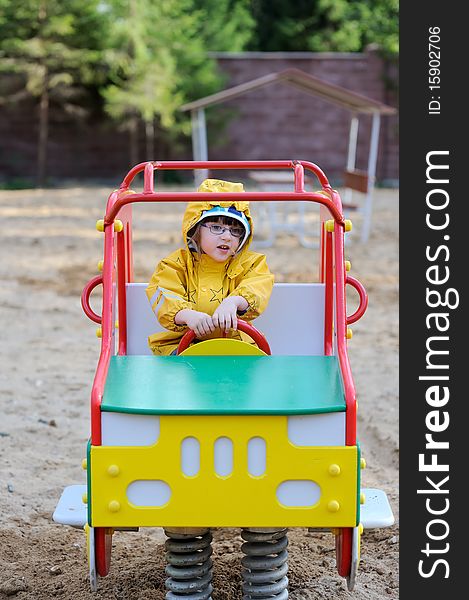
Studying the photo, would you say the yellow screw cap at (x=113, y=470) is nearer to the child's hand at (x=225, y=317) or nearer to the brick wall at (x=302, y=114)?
the child's hand at (x=225, y=317)

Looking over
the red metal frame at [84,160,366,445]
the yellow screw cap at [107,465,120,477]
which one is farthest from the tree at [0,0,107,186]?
the yellow screw cap at [107,465,120,477]

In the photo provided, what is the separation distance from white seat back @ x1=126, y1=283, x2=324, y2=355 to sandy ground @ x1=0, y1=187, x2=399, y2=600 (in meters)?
0.64

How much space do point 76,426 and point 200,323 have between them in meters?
1.61

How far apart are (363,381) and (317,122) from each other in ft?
41.6

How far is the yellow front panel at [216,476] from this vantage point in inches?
84.7

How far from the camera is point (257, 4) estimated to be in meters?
24.4

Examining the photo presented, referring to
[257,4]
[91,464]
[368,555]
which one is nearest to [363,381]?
[368,555]

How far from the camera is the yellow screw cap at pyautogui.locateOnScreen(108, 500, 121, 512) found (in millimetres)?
2156

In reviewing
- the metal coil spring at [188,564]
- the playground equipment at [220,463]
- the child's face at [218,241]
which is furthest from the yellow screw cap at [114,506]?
the child's face at [218,241]

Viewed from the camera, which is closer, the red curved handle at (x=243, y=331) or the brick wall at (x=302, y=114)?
the red curved handle at (x=243, y=331)

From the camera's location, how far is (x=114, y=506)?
7.07 feet

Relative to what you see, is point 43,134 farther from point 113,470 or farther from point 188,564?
point 113,470

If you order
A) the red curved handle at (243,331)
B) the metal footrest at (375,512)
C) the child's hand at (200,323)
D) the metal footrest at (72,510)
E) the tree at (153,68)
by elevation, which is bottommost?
the metal footrest at (375,512)

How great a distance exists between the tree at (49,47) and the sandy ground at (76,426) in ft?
22.6
